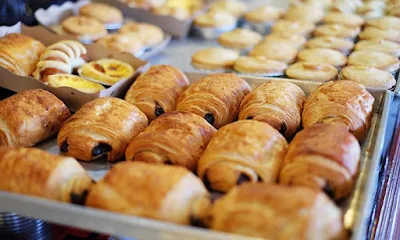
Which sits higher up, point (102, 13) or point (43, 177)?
point (102, 13)

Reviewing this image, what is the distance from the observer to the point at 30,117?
97.7 inches

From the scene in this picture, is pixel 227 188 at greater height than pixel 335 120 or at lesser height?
lesser

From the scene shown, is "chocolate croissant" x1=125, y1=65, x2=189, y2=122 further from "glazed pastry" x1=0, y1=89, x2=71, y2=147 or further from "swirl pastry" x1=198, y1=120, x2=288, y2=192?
"swirl pastry" x1=198, y1=120, x2=288, y2=192

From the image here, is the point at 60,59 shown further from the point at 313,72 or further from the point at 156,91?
the point at 313,72

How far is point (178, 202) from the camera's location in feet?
5.67

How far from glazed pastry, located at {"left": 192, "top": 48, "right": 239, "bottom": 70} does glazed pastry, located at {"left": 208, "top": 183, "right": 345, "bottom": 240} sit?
1.94 m

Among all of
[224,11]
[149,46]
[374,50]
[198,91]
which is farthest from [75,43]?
[374,50]

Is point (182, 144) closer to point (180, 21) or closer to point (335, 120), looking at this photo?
point (335, 120)

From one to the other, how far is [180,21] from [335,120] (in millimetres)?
2256

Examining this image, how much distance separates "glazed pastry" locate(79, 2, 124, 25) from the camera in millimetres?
4223

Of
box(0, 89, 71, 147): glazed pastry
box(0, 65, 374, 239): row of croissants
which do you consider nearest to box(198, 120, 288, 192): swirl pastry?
box(0, 65, 374, 239): row of croissants

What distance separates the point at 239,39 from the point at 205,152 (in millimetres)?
2055

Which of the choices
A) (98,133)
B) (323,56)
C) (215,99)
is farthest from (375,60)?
(98,133)

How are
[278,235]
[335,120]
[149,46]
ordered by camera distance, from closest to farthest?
[278,235]
[335,120]
[149,46]
